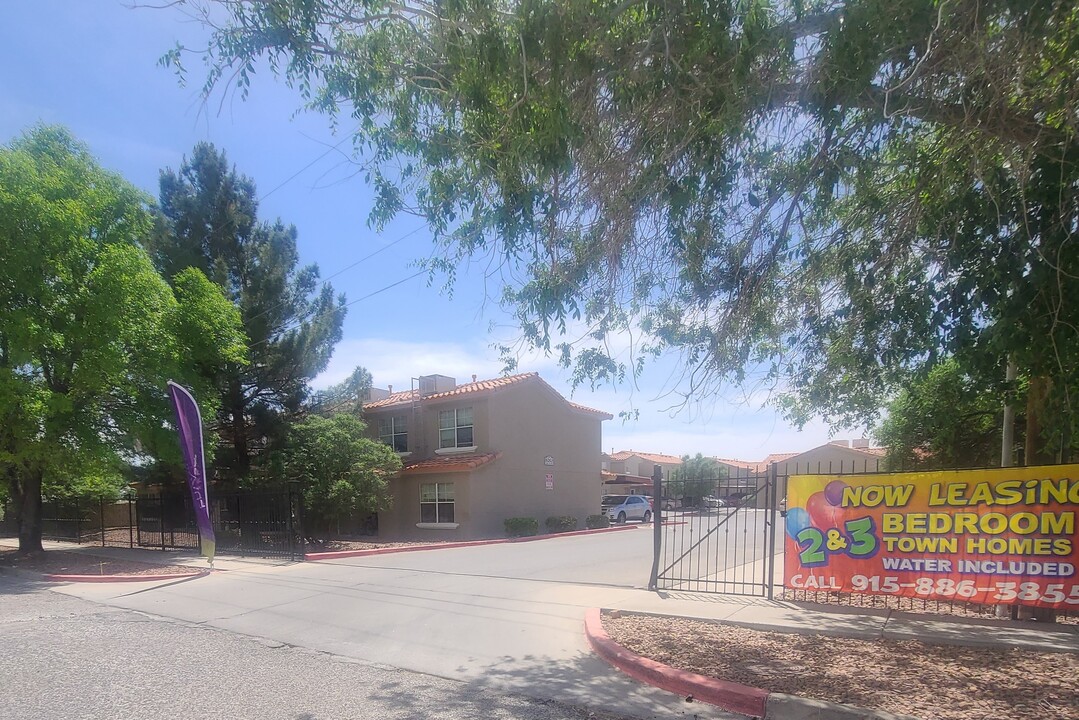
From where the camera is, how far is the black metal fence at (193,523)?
17.3 m

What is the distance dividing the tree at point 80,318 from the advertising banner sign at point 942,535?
13663 mm

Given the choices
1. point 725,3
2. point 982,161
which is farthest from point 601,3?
point 982,161

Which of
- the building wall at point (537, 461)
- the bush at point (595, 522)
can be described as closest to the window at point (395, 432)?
the building wall at point (537, 461)

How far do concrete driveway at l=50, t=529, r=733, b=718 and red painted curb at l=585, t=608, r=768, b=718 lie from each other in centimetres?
11

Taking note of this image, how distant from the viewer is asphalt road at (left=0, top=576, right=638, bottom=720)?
5461 millimetres

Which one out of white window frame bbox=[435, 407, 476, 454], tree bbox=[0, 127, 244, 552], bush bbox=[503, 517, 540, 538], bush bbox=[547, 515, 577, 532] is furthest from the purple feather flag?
bush bbox=[547, 515, 577, 532]

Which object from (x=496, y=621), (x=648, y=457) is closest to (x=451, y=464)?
(x=496, y=621)

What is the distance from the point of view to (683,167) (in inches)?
284

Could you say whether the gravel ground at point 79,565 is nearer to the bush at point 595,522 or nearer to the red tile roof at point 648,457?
the bush at point 595,522

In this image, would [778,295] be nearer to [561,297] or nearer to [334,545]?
[561,297]

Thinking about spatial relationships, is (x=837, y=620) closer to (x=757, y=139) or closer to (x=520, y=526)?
(x=757, y=139)

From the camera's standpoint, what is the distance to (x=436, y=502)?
2436 cm

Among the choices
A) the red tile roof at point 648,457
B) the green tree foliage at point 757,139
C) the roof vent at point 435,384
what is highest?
the green tree foliage at point 757,139

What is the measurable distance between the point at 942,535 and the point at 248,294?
20.5 meters
